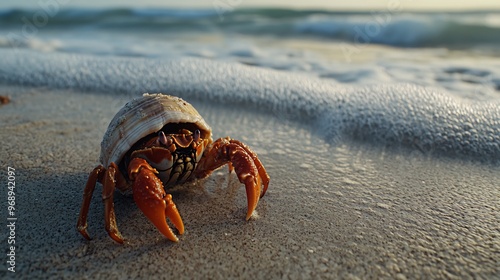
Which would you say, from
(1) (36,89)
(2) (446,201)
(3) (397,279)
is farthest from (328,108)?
(1) (36,89)

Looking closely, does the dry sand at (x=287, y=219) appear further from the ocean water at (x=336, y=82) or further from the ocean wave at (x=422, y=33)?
the ocean wave at (x=422, y=33)

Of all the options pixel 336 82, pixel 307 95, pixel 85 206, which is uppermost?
pixel 336 82

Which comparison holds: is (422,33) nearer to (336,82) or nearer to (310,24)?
(310,24)

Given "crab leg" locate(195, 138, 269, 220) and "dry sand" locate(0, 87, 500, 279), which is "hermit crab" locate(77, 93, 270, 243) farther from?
"dry sand" locate(0, 87, 500, 279)

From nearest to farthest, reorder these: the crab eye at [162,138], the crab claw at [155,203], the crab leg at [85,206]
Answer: the crab claw at [155,203]
the crab leg at [85,206]
the crab eye at [162,138]

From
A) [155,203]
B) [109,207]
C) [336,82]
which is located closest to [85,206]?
[109,207]

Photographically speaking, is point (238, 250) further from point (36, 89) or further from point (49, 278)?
point (36, 89)

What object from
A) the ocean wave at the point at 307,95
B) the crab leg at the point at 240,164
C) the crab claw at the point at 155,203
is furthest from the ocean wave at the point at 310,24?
the crab claw at the point at 155,203
